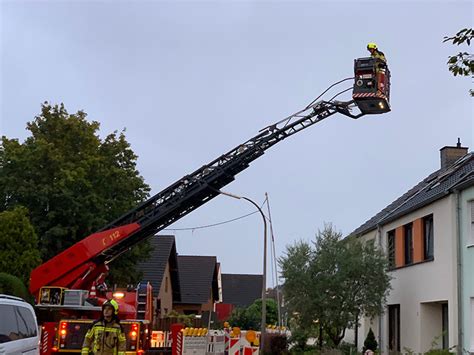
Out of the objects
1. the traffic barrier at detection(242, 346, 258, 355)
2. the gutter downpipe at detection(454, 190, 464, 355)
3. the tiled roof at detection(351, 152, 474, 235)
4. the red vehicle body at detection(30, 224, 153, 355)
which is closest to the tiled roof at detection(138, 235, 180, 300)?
the tiled roof at detection(351, 152, 474, 235)

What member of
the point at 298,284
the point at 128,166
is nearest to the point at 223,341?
the point at 298,284

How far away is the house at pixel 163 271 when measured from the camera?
36906 mm

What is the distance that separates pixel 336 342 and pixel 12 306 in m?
14.8

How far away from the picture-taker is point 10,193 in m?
22.7

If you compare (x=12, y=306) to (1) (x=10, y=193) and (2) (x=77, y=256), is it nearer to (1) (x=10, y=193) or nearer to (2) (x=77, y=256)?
(2) (x=77, y=256)

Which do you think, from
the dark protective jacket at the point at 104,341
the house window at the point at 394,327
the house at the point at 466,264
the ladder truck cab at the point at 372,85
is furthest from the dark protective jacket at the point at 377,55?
the house window at the point at 394,327

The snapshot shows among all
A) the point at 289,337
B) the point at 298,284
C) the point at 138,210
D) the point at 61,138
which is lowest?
the point at 289,337

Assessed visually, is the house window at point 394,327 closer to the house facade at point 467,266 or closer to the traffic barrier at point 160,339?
the house facade at point 467,266

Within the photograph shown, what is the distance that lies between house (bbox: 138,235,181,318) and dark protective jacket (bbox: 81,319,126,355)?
26.1 meters

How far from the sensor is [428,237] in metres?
22.1

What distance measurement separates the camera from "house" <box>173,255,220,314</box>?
157ft

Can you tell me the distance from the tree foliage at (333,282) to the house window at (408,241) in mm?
1908

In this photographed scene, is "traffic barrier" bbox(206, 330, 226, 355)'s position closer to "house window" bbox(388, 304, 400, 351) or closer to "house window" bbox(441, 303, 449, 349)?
"house window" bbox(441, 303, 449, 349)

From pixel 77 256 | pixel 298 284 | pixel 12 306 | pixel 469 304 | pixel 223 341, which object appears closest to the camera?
pixel 12 306
